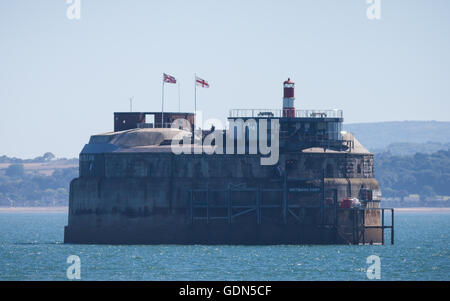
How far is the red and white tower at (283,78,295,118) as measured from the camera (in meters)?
87.5

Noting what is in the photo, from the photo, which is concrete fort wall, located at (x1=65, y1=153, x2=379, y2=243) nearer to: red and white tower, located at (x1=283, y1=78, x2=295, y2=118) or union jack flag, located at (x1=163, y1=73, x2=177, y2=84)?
red and white tower, located at (x1=283, y1=78, x2=295, y2=118)

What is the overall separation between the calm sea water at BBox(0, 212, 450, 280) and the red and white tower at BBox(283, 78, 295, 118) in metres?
9.73

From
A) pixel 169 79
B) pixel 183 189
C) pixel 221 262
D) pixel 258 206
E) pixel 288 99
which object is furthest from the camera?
pixel 169 79

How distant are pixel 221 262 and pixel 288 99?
18150 mm

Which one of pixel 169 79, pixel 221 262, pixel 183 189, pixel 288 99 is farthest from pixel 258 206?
pixel 169 79

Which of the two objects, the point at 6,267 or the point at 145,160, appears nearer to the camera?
the point at 6,267

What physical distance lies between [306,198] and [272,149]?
418 cm

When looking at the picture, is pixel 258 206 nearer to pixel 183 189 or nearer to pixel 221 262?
pixel 183 189

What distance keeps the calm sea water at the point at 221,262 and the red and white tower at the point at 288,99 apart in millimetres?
9726

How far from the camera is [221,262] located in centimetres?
7394
